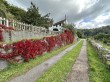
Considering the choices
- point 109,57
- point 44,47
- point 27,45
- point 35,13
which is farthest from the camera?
point 35,13

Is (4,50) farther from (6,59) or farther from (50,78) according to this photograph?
(50,78)

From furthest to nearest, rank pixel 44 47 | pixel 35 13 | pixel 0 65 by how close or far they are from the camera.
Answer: pixel 35 13 → pixel 44 47 → pixel 0 65

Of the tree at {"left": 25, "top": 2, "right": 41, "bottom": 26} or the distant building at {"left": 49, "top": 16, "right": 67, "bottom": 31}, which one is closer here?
the tree at {"left": 25, "top": 2, "right": 41, "bottom": 26}

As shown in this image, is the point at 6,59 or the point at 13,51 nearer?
the point at 6,59

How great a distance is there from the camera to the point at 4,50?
1005 centimetres

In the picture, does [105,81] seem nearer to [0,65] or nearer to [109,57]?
[109,57]

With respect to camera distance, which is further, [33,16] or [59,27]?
[59,27]

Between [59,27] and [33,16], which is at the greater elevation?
[33,16]

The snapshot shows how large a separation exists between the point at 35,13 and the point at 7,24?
1895 cm

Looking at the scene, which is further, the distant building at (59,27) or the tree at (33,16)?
the distant building at (59,27)

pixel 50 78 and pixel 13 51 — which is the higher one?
pixel 13 51

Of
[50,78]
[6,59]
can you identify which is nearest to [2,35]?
[6,59]

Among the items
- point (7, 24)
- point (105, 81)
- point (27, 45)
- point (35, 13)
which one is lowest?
point (105, 81)

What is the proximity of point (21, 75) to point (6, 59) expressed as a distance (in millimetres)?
1910
